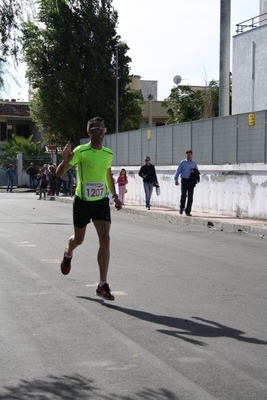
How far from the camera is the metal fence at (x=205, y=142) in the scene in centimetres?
2354

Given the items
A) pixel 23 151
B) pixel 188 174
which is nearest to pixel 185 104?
pixel 23 151

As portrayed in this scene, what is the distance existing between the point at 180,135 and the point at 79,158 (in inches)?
812

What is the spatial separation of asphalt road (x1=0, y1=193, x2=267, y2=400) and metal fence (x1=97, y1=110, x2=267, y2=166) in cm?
953

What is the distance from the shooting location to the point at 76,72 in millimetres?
57062

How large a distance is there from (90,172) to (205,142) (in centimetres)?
1829

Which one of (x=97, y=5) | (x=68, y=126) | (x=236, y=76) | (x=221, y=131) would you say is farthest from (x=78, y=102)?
(x=221, y=131)

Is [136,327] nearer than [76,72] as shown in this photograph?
Yes

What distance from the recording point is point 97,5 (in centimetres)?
5762

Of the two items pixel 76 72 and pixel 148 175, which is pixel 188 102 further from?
pixel 148 175

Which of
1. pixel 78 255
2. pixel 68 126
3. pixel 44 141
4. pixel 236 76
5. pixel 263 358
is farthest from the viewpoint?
pixel 44 141

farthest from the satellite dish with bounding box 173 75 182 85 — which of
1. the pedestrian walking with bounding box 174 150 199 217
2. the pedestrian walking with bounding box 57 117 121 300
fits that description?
the pedestrian walking with bounding box 57 117 121 300

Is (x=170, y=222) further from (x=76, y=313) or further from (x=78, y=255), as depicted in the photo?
(x=76, y=313)

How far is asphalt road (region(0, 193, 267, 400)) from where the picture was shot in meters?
5.71

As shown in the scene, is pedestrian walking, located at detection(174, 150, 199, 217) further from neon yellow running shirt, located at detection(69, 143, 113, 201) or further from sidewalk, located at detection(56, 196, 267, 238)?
neon yellow running shirt, located at detection(69, 143, 113, 201)
